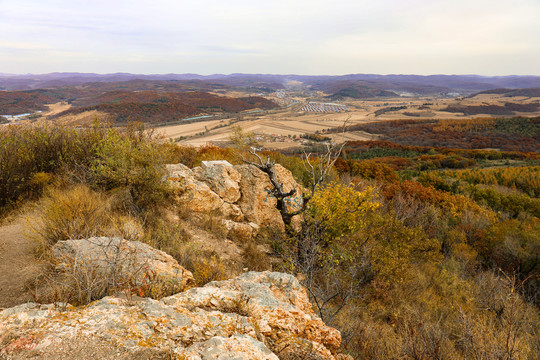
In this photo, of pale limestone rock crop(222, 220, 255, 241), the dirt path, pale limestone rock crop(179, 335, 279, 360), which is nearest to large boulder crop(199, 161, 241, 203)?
pale limestone rock crop(222, 220, 255, 241)

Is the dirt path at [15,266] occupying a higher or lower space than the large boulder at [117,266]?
lower

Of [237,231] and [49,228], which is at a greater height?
[49,228]

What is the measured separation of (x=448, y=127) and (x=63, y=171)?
390ft

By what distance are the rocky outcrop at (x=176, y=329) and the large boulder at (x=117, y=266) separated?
79 centimetres

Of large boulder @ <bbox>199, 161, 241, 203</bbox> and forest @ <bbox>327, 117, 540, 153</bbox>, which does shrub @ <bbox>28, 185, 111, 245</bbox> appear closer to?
large boulder @ <bbox>199, 161, 241, 203</bbox>

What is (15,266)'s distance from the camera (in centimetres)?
618

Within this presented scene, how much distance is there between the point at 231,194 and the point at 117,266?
27.9 feet

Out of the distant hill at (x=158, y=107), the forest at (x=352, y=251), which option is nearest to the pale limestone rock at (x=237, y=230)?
the forest at (x=352, y=251)

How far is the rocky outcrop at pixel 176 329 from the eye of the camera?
10.6 feet

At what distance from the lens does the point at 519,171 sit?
1398 inches

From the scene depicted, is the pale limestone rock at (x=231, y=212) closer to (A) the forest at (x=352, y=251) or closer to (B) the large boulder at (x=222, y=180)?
(B) the large boulder at (x=222, y=180)

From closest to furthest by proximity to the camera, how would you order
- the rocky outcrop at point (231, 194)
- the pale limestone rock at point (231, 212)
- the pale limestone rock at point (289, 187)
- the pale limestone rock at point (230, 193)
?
1. the rocky outcrop at point (231, 194)
2. the pale limestone rock at point (230, 193)
3. the pale limestone rock at point (231, 212)
4. the pale limestone rock at point (289, 187)

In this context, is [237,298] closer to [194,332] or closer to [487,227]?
[194,332]

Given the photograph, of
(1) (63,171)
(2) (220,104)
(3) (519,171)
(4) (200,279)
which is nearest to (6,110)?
(2) (220,104)
